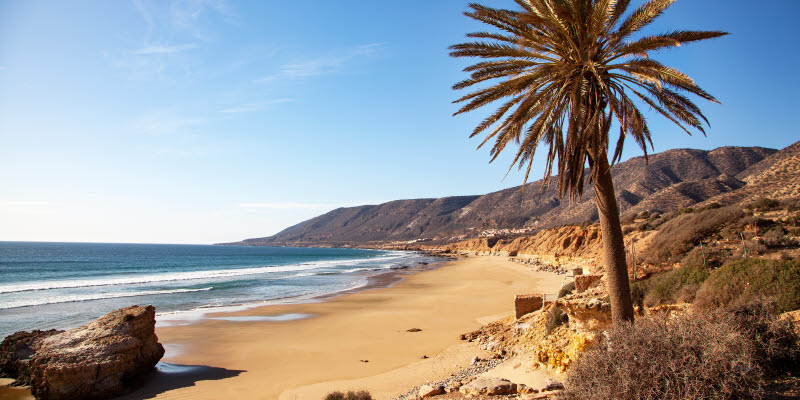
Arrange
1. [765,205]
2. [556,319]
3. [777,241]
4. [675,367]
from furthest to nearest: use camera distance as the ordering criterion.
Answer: [765,205] → [777,241] → [556,319] → [675,367]

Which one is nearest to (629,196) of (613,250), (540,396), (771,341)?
(613,250)

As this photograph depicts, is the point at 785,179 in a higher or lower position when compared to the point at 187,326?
higher

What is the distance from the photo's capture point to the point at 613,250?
20.7ft

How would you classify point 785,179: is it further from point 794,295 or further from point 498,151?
point 498,151

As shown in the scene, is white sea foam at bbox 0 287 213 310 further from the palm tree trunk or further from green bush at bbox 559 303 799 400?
green bush at bbox 559 303 799 400

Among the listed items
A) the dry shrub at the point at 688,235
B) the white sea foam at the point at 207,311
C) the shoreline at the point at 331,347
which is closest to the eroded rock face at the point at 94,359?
the shoreline at the point at 331,347

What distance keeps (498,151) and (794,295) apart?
220 inches

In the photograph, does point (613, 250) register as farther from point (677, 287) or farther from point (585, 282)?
point (585, 282)

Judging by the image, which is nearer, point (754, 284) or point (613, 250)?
point (613, 250)

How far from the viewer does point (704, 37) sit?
6.19m

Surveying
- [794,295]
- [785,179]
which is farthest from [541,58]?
[785,179]

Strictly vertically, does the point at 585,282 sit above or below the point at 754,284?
below

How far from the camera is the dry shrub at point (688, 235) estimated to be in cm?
1420

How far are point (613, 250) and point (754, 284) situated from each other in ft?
11.7
